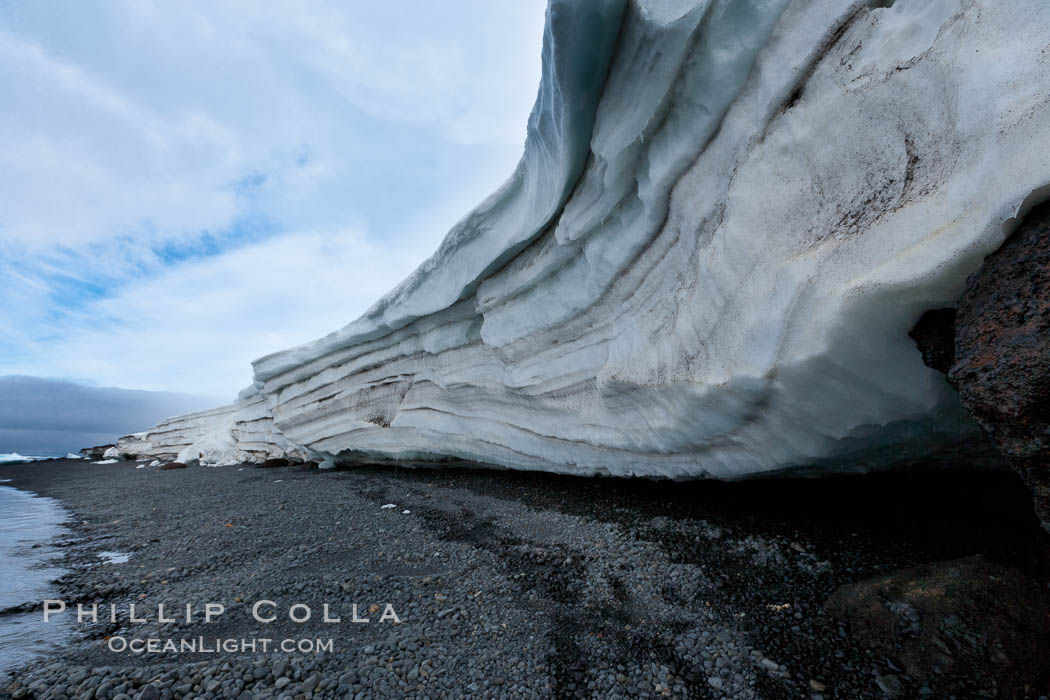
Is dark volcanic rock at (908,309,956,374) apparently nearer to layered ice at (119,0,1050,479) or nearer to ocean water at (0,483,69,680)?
layered ice at (119,0,1050,479)

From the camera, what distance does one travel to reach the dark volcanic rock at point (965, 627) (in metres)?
1.71

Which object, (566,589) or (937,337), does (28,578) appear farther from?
(937,337)

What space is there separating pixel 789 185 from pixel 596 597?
9.17 ft

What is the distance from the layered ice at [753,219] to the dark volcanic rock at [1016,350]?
89 mm

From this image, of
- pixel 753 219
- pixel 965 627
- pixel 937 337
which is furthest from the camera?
pixel 753 219

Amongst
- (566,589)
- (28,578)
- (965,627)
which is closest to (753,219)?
(965,627)

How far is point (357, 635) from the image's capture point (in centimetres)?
258

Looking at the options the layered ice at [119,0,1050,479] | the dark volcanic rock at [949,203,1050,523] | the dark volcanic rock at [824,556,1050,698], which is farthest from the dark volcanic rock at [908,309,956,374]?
the dark volcanic rock at [824,556,1050,698]

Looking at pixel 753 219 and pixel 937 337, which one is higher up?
pixel 753 219

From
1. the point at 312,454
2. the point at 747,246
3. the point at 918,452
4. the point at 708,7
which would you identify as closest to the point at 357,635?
the point at 747,246

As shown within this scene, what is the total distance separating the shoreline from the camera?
6.97ft

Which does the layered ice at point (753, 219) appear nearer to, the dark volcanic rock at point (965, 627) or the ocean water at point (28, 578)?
the dark volcanic rock at point (965, 627)

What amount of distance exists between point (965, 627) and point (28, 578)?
7.16 metres

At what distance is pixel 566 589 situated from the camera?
2979 millimetres
